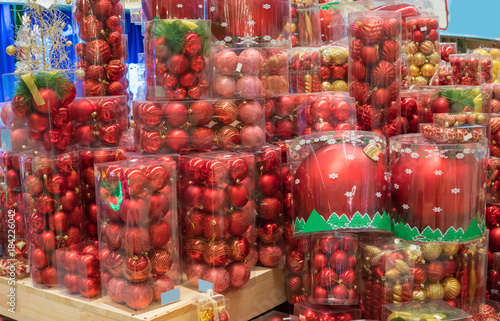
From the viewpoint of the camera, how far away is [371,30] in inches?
70.7

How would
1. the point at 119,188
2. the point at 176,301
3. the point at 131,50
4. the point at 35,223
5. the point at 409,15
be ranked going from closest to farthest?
the point at 119,188
the point at 176,301
the point at 35,223
the point at 409,15
the point at 131,50

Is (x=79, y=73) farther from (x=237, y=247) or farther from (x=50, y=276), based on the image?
(x=237, y=247)

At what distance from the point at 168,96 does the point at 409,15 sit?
1.29 m

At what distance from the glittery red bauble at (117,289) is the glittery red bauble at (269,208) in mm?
552

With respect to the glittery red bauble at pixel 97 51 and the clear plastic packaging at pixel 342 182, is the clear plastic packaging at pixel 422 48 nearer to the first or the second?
the clear plastic packaging at pixel 342 182

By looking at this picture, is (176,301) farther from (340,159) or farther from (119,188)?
(340,159)

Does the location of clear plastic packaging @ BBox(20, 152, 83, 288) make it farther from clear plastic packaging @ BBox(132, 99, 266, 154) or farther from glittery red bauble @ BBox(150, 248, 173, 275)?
glittery red bauble @ BBox(150, 248, 173, 275)

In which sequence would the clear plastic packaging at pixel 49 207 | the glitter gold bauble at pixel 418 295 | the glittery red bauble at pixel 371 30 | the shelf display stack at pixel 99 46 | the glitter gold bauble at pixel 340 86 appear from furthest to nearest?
1. the glitter gold bauble at pixel 340 86
2. the shelf display stack at pixel 99 46
3. the glittery red bauble at pixel 371 30
4. the clear plastic packaging at pixel 49 207
5. the glitter gold bauble at pixel 418 295

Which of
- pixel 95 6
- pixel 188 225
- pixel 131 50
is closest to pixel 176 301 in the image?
pixel 188 225

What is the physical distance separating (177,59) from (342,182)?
65 cm

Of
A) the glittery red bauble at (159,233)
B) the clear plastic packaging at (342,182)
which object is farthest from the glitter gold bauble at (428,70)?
the glittery red bauble at (159,233)

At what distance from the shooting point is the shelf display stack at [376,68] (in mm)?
1811

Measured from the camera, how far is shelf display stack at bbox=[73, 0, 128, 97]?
1.90 metres

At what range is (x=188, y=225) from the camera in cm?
165
